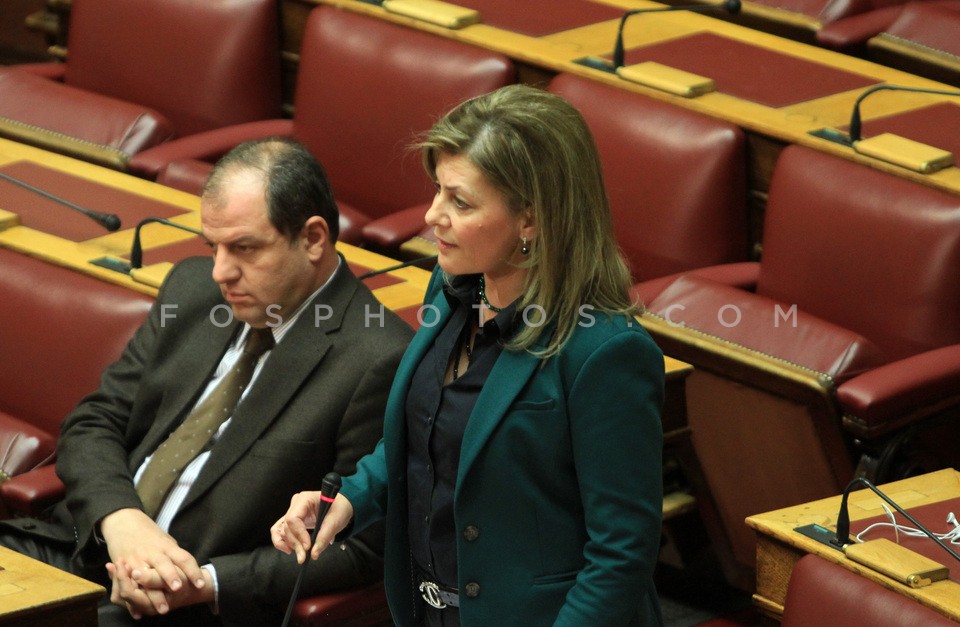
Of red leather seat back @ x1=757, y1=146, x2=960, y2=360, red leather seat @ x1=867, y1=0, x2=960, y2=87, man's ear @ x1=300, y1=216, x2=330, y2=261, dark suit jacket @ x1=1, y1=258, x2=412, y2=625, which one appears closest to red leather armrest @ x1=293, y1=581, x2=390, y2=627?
dark suit jacket @ x1=1, y1=258, x2=412, y2=625

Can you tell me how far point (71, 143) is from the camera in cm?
182

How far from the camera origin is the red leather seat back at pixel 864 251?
138 centimetres

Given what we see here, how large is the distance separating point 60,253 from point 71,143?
0.50m

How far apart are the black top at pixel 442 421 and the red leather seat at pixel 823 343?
0.54 metres

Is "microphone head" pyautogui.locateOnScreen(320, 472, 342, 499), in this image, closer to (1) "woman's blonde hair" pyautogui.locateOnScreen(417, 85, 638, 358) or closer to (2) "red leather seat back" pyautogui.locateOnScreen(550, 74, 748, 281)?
(1) "woman's blonde hair" pyautogui.locateOnScreen(417, 85, 638, 358)

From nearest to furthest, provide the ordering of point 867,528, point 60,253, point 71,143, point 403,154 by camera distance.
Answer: point 867,528, point 60,253, point 403,154, point 71,143

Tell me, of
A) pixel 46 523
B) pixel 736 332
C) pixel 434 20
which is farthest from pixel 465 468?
pixel 434 20

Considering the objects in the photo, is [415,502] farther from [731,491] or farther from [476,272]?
[731,491]

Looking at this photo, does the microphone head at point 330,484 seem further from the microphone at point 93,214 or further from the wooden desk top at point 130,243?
the microphone at point 93,214

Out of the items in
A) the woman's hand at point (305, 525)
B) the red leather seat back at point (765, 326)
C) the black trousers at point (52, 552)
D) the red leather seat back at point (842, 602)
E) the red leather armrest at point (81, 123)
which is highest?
the woman's hand at point (305, 525)

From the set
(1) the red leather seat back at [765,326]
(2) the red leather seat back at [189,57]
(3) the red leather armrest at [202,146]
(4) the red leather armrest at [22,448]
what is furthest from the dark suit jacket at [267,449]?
(2) the red leather seat back at [189,57]

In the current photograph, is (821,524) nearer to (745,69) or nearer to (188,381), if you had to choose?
(188,381)

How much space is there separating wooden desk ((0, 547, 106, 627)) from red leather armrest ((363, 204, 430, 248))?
0.65 metres

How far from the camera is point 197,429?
1108 millimetres
